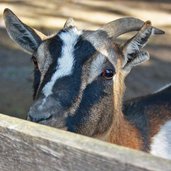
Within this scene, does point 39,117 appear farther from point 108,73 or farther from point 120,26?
point 120,26

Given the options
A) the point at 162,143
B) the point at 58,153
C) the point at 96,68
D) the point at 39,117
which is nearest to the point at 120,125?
the point at 162,143

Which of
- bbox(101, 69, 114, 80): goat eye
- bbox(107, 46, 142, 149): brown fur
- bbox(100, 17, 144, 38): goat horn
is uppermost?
bbox(100, 17, 144, 38): goat horn

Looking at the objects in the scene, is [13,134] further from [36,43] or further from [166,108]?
[166,108]

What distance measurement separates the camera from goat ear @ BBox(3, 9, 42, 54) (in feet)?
15.4

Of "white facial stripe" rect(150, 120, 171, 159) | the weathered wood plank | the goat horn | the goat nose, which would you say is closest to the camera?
the weathered wood plank

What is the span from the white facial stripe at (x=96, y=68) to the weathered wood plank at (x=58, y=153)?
1.61 metres

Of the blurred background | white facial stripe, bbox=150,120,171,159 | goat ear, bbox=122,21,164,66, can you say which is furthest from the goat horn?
the blurred background

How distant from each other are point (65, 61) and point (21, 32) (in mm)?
796

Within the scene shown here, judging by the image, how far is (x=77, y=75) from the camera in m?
4.15

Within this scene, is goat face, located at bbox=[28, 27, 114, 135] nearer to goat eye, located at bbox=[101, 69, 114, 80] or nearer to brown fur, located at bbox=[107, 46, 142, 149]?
goat eye, located at bbox=[101, 69, 114, 80]

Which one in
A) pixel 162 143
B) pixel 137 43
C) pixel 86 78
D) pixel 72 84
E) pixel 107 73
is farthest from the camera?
pixel 162 143

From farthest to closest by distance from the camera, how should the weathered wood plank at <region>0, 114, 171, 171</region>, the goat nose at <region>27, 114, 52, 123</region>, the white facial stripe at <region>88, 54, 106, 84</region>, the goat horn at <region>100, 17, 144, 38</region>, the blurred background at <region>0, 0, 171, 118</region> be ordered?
the blurred background at <region>0, 0, 171, 118</region>
the goat horn at <region>100, 17, 144, 38</region>
the white facial stripe at <region>88, 54, 106, 84</region>
the goat nose at <region>27, 114, 52, 123</region>
the weathered wood plank at <region>0, 114, 171, 171</region>

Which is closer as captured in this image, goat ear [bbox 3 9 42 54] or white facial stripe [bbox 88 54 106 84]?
white facial stripe [bbox 88 54 106 84]

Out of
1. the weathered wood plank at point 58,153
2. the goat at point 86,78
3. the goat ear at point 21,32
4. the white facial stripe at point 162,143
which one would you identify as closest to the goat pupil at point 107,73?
the goat at point 86,78
